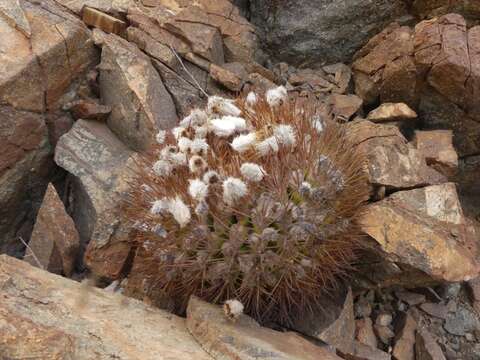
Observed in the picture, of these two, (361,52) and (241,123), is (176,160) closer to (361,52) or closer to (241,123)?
(241,123)

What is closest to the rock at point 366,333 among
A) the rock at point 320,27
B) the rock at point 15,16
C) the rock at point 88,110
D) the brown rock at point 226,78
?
the brown rock at point 226,78

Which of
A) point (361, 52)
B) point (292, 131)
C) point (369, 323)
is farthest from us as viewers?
point (361, 52)

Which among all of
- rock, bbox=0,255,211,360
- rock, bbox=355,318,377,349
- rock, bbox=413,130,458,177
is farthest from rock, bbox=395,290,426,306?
rock, bbox=0,255,211,360

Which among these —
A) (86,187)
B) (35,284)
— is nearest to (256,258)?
(35,284)

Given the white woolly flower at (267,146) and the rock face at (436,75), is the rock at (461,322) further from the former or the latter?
the white woolly flower at (267,146)

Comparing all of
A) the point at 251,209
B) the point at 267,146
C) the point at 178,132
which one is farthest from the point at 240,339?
the point at 178,132

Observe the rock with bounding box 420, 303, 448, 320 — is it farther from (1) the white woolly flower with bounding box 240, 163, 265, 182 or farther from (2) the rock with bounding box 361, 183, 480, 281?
(1) the white woolly flower with bounding box 240, 163, 265, 182

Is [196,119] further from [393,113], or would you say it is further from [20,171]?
[393,113]
